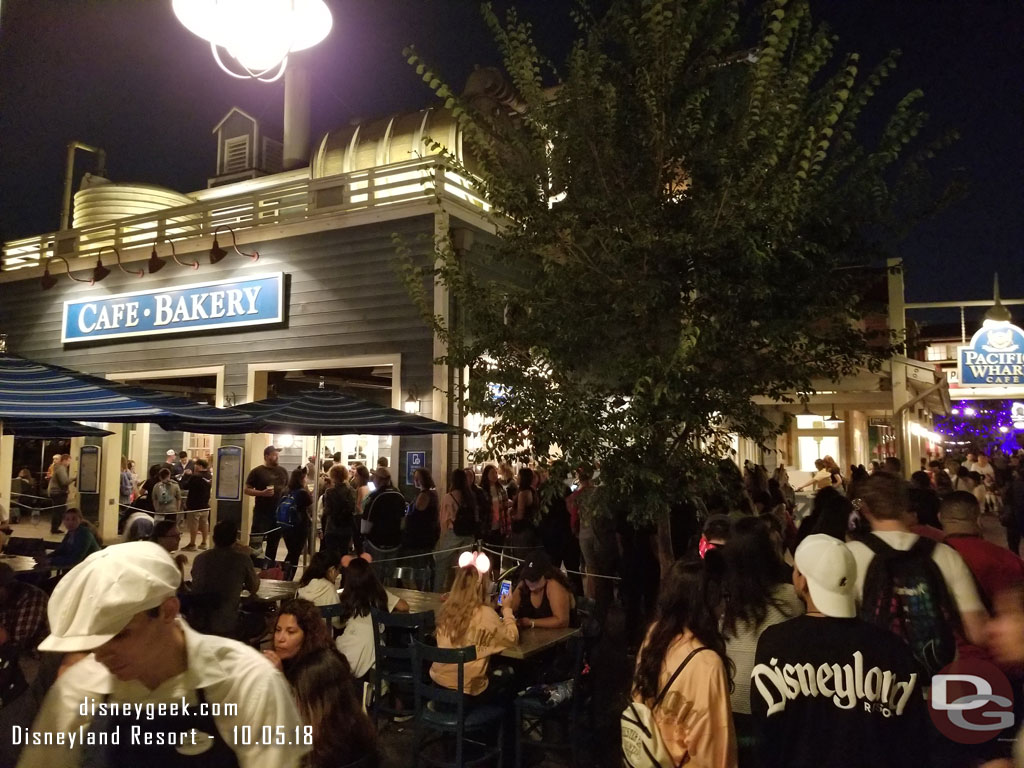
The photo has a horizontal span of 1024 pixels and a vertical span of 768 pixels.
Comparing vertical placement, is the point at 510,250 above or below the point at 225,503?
above

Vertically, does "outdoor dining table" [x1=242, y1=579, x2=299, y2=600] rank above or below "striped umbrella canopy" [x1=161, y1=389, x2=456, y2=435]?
below

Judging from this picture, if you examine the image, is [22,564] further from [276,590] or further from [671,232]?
[671,232]

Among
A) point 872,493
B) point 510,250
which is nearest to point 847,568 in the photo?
point 872,493


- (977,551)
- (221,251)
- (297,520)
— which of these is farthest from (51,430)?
(977,551)

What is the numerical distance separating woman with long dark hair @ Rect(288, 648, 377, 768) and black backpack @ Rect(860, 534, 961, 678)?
2.34 metres

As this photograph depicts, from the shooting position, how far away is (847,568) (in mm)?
2527

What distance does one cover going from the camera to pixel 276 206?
13.1 metres

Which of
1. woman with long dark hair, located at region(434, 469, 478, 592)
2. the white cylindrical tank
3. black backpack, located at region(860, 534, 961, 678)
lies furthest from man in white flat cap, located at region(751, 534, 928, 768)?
the white cylindrical tank

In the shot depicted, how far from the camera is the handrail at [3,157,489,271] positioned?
470 inches

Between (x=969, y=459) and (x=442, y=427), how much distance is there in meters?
20.4

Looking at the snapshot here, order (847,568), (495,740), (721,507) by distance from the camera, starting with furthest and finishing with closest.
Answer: (721,507)
(495,740)
(847,568)

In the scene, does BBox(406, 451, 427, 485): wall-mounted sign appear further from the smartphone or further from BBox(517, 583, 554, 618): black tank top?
BBox(517, 583, 554, 618): black tank top

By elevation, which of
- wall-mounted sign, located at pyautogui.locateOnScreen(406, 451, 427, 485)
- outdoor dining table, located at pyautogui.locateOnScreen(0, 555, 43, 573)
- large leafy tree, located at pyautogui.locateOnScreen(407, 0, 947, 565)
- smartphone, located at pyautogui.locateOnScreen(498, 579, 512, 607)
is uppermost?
large leafy tree, located at pyautogui.locateOnScreen(407, 0, 947, 565)

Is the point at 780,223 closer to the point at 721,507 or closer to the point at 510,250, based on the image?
the point at 510,250
